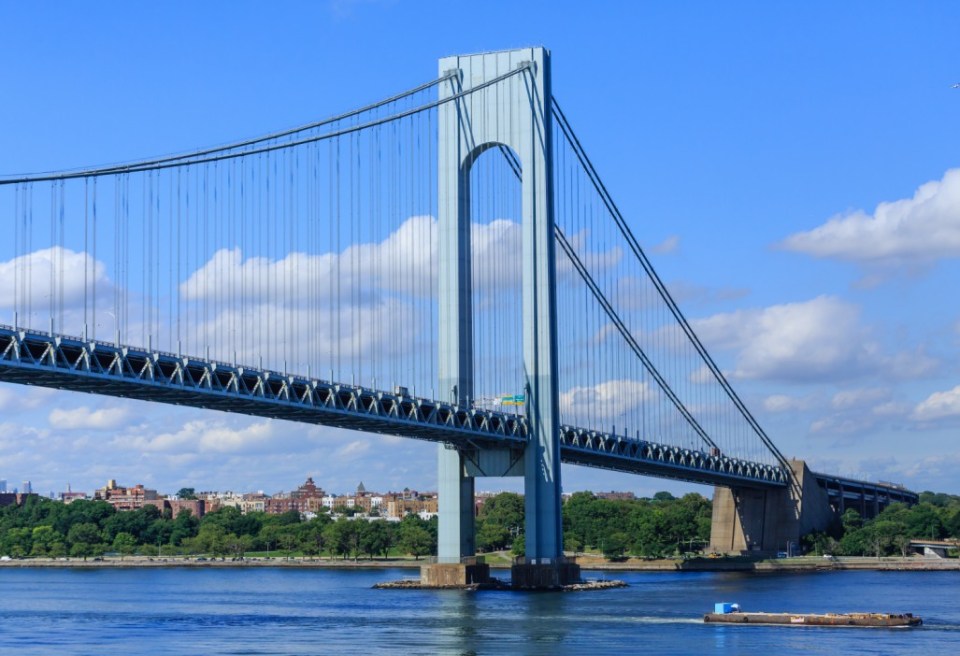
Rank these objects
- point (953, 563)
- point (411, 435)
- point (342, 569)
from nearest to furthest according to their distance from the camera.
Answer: point (411, 435) → point (953, 563) → point (342, 569)

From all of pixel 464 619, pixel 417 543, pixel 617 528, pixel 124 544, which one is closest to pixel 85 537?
pixel 124 544

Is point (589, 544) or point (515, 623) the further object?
point (589, 544)

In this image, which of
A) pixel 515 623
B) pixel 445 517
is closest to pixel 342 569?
pixel 445 517

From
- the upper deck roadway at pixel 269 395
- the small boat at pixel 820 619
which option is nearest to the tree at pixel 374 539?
the upper deck roadway at pixel 269 395

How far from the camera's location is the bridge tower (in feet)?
236

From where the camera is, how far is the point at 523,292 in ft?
237

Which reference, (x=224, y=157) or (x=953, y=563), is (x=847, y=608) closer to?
(x=224, y=157)

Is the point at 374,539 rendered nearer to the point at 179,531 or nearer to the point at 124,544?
the point at 124,544

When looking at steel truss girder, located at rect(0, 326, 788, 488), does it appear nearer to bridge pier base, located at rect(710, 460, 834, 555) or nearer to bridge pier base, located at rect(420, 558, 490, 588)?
bridge pier base, located at rect(420, 558, 490, 588)

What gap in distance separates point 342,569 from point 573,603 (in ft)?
235

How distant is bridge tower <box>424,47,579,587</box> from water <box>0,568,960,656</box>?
128 inches

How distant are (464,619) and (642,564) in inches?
2646

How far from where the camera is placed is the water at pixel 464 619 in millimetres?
47719

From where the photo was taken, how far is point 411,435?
231 feet
